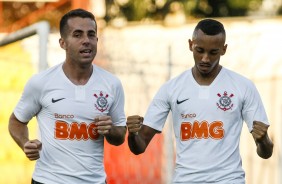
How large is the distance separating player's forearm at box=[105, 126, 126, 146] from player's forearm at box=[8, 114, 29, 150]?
67cm

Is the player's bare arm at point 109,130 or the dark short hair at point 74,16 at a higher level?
the dark short hair at point 74,16

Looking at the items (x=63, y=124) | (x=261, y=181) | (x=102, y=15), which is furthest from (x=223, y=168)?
(x=102, y=15)

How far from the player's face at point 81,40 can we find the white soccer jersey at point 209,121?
0.63 m

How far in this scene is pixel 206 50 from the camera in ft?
26.3

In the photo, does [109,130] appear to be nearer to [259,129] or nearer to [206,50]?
[206,50]

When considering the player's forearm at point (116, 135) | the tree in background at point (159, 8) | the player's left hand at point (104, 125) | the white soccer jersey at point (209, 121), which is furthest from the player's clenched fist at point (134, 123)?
the tree in background at point (159, 8)

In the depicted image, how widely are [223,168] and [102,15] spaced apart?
20.1 meters

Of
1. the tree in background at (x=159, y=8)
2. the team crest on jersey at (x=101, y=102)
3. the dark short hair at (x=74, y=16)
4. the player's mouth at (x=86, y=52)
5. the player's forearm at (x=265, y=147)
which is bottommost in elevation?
the player's forearm at (x=265, y=147)

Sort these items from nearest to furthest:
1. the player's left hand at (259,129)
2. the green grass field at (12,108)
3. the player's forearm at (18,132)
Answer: the player's left hand at (259,129) → the player's forearm at (18,132) → the green grass field at (12,108)

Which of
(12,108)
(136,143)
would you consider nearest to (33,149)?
(136,143)

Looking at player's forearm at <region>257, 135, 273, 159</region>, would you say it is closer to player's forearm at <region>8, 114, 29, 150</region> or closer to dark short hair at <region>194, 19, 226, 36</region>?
dark short hair at <region>194, 19, 226, 36</region>

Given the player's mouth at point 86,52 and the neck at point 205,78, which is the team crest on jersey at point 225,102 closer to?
the neck at point 205,78

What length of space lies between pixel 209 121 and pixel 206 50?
0.54 m

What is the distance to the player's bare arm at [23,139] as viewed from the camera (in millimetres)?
7816
